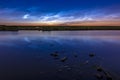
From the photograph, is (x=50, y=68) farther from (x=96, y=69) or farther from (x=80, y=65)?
(x=96, y=69)

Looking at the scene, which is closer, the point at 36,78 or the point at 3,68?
the point at 36,78

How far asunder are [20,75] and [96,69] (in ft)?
23.2

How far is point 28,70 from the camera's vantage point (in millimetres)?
16969

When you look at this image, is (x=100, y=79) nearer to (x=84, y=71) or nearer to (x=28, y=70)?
(x=84, y=71)

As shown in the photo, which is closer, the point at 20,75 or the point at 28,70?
the point at 20,75

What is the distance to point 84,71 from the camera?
1636 centimetres

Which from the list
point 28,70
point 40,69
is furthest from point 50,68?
point 28,70

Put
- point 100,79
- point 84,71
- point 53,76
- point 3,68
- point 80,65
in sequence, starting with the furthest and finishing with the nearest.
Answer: point 80,65 → point 3,68 → point 84,71 → point 53,76 → point 100,79

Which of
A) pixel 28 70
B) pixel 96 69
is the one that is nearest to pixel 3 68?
pixel 28 70

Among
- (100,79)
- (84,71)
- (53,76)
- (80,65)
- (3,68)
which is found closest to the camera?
(100,79)

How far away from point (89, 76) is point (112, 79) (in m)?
1.86

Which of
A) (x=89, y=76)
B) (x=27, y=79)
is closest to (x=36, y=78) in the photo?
(x=27, y=79)

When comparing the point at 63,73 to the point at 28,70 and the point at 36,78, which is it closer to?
the point at 36,78

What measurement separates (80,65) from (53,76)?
470 cm
